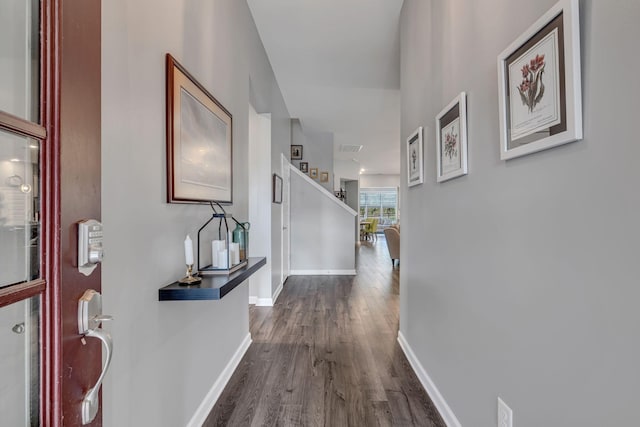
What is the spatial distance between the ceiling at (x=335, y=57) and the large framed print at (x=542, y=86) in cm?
196

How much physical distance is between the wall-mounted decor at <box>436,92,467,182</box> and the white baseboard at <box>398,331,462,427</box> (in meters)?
1.22

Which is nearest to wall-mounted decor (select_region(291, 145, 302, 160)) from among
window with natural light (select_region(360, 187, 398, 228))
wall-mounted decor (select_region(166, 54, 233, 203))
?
wall-mounted decor (select_region(166, 54, 233, 203))

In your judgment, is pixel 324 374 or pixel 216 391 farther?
pixel 324 374

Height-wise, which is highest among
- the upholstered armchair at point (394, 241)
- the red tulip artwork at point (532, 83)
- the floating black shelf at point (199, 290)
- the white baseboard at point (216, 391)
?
the red tulip artwork at point (532, 83)

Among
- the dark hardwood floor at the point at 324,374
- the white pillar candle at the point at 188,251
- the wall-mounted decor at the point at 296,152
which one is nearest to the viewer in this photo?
the white pillar candle at the point at 188,251

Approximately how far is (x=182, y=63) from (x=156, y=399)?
1.49m

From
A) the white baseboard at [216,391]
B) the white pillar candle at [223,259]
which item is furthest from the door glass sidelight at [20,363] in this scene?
the white baseboard at [216,391]

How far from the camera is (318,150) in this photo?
7.36 metres

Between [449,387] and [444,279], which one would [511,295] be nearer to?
[444,279]

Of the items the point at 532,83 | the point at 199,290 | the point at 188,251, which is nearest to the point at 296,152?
the point at 188,251

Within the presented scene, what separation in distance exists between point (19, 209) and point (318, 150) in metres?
7.04

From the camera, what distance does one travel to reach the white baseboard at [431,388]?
1.59 metres

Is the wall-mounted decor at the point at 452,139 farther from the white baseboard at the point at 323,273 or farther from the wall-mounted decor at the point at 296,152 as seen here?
the wall-mounted decor at the point at 296,152

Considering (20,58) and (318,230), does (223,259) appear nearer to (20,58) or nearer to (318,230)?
(20,58)
